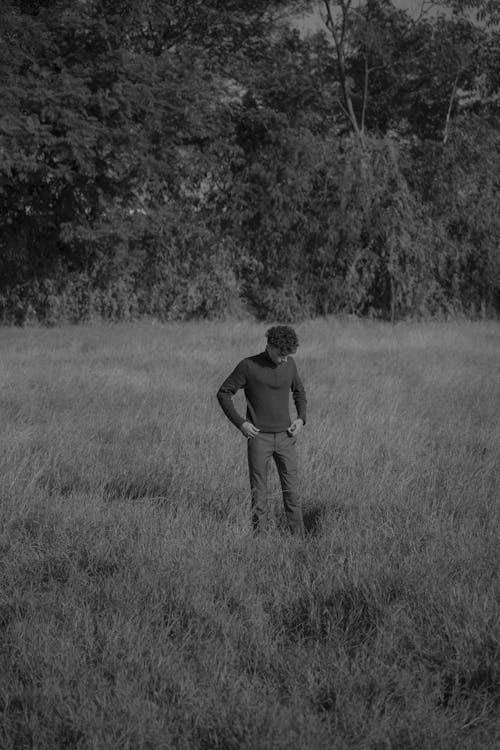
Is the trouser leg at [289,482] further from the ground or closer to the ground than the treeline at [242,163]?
closer to the ground

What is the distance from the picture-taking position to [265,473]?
16.7ft

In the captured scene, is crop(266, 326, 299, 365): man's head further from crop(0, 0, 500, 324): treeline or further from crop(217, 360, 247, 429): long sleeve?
crop(0, 0, 500, 324): treeline

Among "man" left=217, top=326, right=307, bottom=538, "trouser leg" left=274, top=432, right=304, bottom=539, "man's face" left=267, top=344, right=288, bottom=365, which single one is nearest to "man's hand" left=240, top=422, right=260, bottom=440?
"man" left=217, top=326, right=307, bottom=538

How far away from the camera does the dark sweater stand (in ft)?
16.4

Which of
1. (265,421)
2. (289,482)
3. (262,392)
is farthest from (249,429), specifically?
(289,482)

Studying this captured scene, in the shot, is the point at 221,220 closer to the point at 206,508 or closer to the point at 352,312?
the point at 352,312

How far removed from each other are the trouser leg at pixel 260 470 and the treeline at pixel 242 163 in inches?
555

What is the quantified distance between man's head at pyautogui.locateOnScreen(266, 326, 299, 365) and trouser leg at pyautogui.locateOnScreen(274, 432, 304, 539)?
548 millimetres

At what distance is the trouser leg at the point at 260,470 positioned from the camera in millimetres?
5004

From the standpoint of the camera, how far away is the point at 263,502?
512 cm

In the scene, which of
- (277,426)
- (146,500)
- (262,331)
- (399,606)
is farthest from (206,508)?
(262,331)

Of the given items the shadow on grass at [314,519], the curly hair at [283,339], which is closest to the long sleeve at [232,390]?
the curly hair at [283,339]

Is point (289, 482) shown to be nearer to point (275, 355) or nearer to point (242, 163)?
point (275, 355)

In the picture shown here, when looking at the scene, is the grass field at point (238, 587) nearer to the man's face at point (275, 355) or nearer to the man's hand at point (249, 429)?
the man's hand at point (249, 429)
